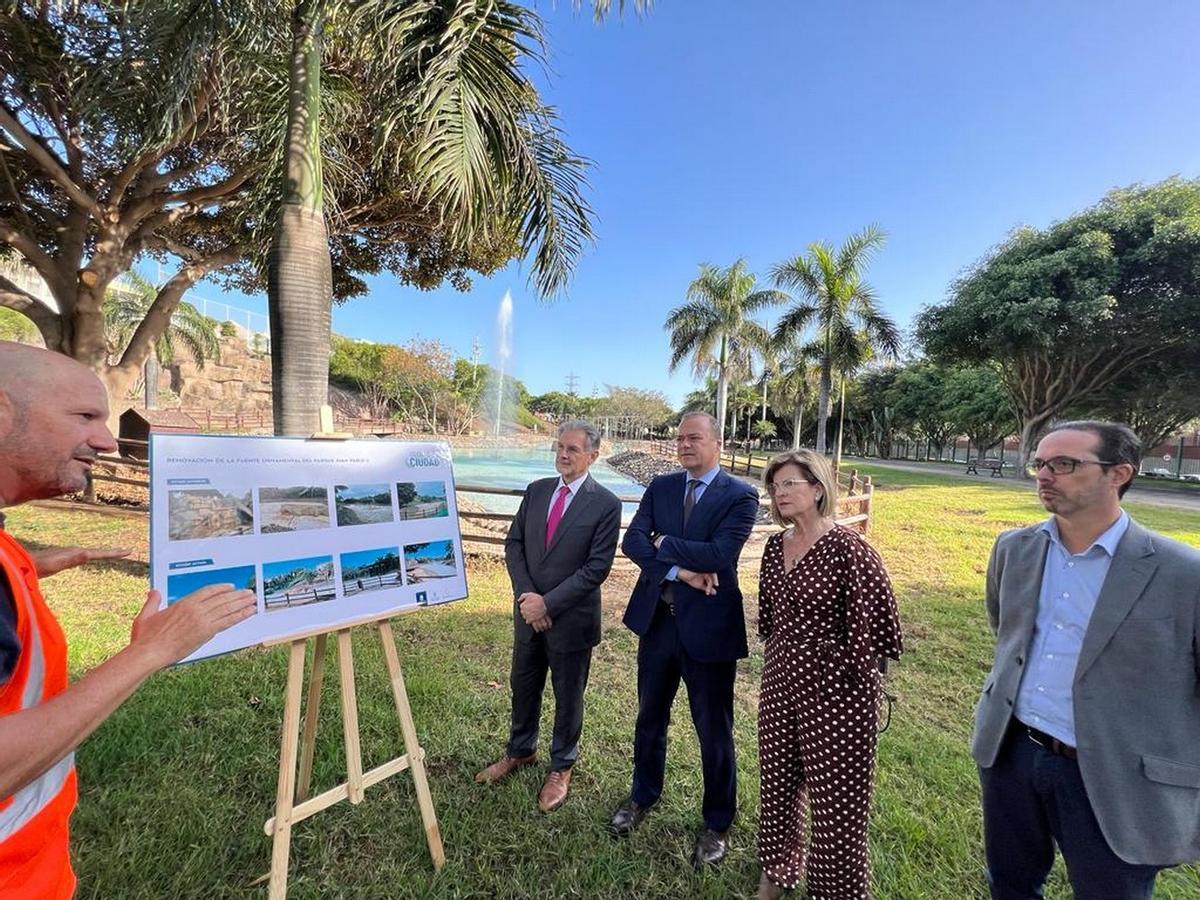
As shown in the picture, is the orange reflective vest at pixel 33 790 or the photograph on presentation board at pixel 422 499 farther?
the photograph on presentation board at pixel 422 499

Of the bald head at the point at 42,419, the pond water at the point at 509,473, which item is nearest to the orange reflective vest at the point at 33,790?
the bald head at the point at 42,419

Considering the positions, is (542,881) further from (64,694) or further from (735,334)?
(735,334)

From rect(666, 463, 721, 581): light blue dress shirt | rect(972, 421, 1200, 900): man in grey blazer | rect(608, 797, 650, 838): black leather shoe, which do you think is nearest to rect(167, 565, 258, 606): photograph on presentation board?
rect(666, 463, 721, 581): light blue dress shirt

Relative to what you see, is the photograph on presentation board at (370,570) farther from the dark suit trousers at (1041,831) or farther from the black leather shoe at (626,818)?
the dark suit trousers at (1041,831)

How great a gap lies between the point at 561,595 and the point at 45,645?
1.90 meters

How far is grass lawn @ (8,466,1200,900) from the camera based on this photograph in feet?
7.46

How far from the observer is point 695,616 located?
2455mm

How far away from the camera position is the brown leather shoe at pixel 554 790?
8.84ft

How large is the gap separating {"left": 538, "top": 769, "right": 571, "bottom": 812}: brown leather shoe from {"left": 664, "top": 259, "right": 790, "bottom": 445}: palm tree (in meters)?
21.1

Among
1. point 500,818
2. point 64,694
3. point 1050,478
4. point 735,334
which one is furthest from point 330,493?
point 735,334

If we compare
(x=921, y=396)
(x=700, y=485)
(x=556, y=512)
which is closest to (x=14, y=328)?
(x=556, y=512)

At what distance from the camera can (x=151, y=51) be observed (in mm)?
4012

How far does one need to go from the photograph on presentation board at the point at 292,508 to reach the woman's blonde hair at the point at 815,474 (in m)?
1.81

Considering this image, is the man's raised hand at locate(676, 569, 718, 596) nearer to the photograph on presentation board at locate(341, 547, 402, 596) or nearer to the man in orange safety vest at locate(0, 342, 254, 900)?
the photograph on presentation board at locate(341, 547, 402, 596)
